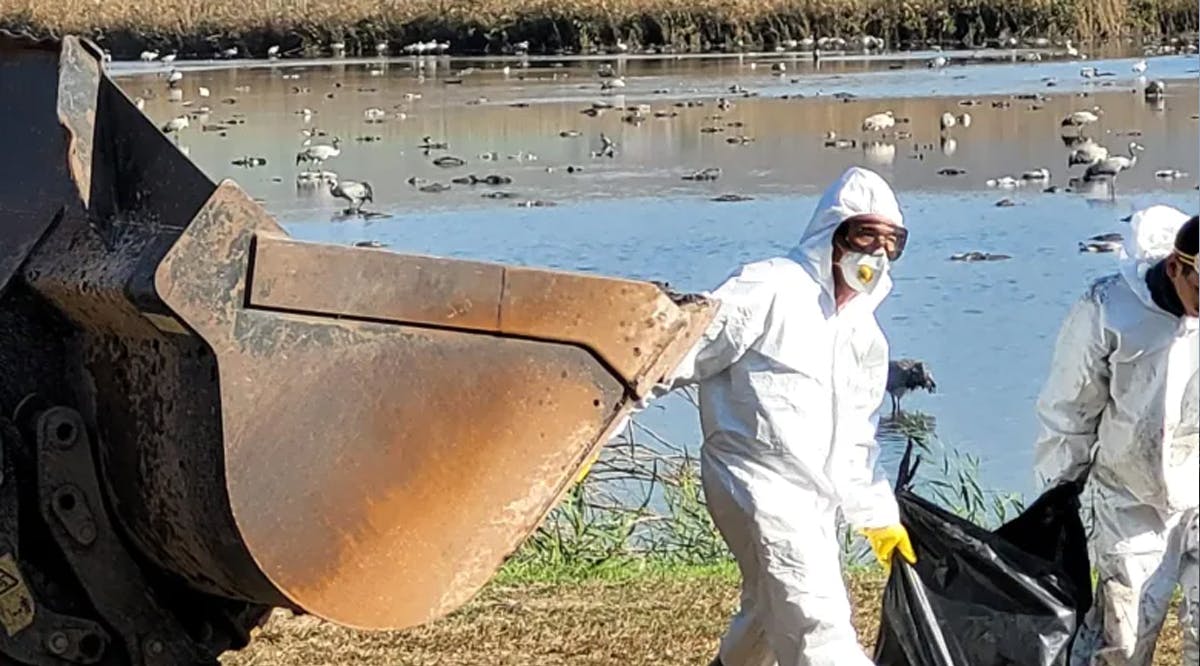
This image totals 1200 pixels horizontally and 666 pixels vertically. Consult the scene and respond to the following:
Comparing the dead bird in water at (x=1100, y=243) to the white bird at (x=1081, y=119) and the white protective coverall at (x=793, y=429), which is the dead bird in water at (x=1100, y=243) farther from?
the white protective coverall at (x=793, y=429)

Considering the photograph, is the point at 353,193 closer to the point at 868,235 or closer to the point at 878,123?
the point at 878,123

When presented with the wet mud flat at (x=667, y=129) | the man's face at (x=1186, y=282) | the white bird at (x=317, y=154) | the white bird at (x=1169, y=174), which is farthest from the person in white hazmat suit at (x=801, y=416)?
the white bird at (x=317, y=154)

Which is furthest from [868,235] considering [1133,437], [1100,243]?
[1100,243]

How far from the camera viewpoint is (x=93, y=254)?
3715 mm

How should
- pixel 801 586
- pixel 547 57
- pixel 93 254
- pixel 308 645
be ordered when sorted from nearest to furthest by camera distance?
pixel 93 254 → pixel 801 586 → pixel 308 645 → pixel 547 57

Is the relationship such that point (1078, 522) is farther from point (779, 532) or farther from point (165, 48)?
point (165, 48)

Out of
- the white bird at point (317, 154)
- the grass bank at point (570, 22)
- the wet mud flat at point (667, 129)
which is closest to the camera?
the wet mud flat at point (667, 129)

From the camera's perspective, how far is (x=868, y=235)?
518cm

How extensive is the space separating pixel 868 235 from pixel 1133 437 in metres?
0.87

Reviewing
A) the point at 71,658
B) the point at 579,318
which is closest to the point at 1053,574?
the point at 579,318

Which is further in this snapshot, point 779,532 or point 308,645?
point 308,645

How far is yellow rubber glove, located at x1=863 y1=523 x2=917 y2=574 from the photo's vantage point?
5.25 meters

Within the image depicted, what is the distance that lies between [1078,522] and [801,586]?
2.96 feet

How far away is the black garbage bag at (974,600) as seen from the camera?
17.2 ft
